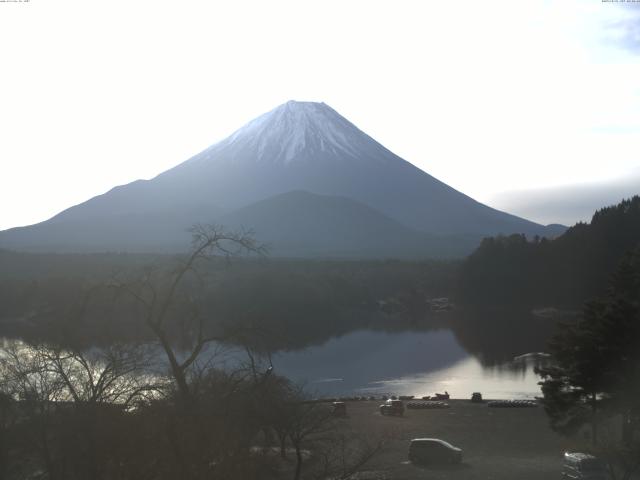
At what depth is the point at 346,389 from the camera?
19109 millimetres

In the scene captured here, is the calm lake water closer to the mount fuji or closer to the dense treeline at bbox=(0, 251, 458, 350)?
the dense treeline at bbox=(0, 251, 458, 350)

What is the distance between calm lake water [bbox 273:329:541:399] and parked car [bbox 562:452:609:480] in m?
9.21

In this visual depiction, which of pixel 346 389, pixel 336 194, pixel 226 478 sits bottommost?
pixel 346 389

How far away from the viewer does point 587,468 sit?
26.3 feet

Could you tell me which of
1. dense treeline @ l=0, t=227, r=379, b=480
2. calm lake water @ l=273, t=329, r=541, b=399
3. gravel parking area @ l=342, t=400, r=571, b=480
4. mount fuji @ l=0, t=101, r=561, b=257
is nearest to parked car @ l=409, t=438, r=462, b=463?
gravel parking area @ l=342, t=400, r=571, b=480

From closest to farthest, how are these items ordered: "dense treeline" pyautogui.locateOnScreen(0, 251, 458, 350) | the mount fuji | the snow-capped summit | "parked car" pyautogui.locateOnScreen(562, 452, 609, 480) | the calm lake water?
1. "parked car" pyautogui.locateOnScreen(562, 452, 609, 480)
2. the calm lake water
3. "dense treeline" pyautogui.locateOnScreen(0, 251, 458, 350)
4. the mount fuji
5. the snow-capped summit

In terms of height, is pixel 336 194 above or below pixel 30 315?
above

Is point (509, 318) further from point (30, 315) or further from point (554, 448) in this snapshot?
point (554, 448)

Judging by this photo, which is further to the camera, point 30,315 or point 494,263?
point 494,263

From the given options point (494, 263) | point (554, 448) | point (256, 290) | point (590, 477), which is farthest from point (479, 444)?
point (494, 263)

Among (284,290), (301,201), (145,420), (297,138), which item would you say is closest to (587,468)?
(145,420)

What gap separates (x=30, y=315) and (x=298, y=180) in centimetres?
8050

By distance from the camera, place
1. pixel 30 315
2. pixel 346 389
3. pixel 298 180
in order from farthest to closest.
Answer: pixel 298 180 < pixel 30 315 < pixel 346 389

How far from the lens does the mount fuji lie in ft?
312
